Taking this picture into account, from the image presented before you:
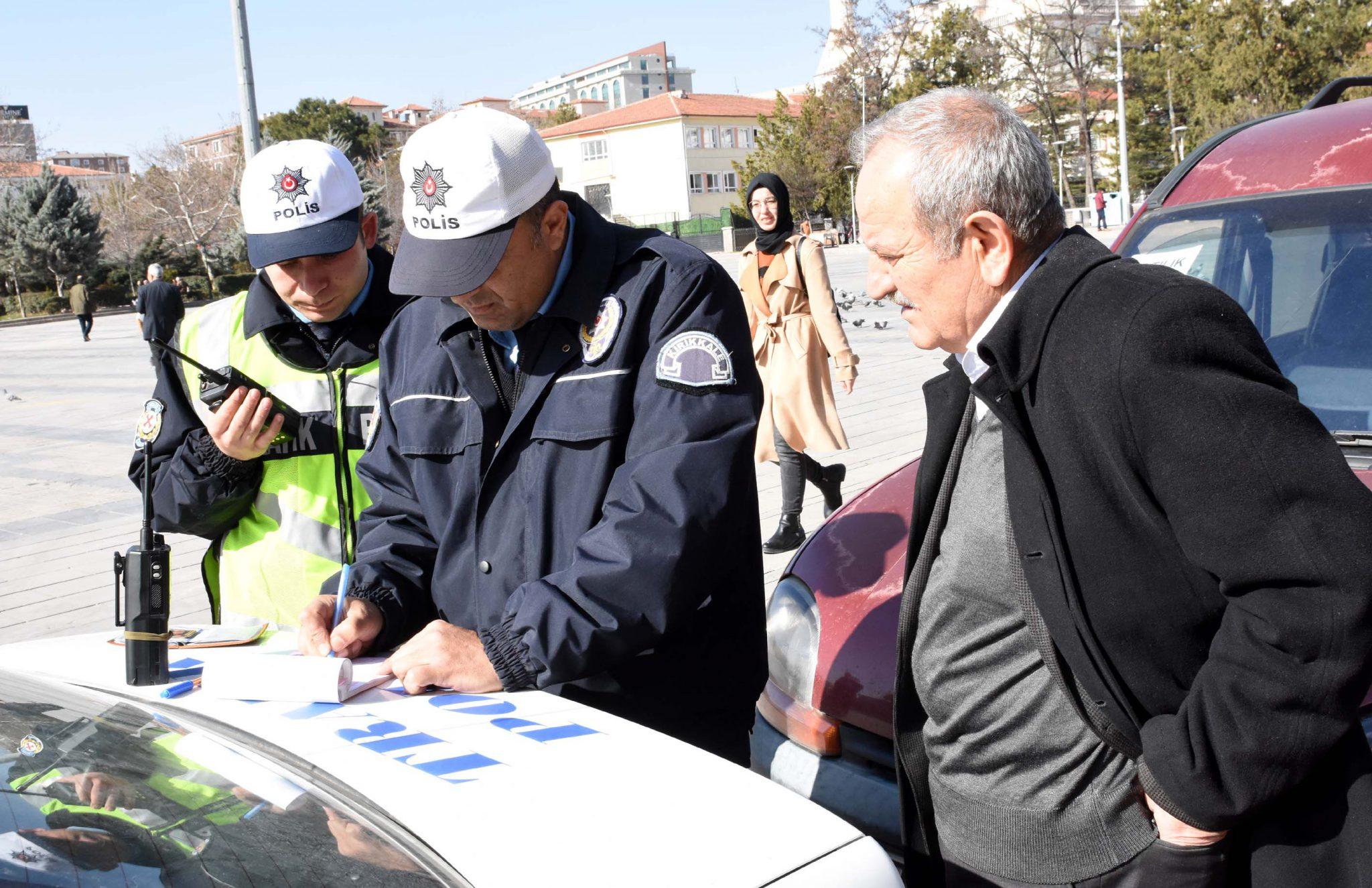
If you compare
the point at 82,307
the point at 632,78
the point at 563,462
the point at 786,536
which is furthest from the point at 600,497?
the point at 632,78

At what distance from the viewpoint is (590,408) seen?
2.07 metres

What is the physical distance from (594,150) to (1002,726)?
87681 millimetres

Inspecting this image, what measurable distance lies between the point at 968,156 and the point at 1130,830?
3.27 feet

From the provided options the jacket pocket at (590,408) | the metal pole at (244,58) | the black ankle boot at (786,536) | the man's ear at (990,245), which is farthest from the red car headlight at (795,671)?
the metal pole at (244,58)

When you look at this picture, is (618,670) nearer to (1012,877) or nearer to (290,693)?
(290,693)

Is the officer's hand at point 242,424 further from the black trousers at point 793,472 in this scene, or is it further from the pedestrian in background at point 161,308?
→ the pedestrian in background at point 161,308

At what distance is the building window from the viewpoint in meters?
86.0

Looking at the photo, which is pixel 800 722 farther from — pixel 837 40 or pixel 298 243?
pixel 837 40

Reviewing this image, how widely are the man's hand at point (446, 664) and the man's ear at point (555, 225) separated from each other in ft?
2.39

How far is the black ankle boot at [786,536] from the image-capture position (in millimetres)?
6336

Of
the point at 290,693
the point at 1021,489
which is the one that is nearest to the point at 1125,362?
the point at 1021,489

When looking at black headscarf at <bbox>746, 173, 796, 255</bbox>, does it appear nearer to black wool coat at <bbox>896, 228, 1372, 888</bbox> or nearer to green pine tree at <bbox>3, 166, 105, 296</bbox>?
black wool coat at <bbox>896, 228, 1372, 888</bbox>

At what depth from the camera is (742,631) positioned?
2238 millimetres

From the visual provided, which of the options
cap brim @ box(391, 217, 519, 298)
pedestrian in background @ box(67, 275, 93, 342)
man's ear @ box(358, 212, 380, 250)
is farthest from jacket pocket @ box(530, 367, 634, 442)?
pedestrian in background @ box(67, 275, 93, 342)
